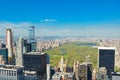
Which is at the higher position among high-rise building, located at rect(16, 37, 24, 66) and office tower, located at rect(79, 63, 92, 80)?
high-rise building, located at rect(16, 37, 24, 66)

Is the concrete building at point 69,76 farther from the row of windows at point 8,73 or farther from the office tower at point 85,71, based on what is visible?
the row of windows at point 8,73

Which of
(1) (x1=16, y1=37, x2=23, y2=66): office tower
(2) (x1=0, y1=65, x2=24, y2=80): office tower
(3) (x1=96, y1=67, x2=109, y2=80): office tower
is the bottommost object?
(3) (x1=96, y1=67, x2=109, y2=80): office tower

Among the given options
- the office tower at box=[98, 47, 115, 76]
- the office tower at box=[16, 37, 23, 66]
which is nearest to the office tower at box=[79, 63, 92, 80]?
the office tower at box=[98, 47, 115, 76]

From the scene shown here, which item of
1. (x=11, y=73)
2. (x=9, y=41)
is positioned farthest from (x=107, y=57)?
(x=11, y=73)

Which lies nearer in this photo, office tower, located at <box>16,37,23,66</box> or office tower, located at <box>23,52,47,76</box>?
office tower, located at <box>23,52,47,76</box>

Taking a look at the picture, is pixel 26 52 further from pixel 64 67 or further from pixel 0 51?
pixel 64 67

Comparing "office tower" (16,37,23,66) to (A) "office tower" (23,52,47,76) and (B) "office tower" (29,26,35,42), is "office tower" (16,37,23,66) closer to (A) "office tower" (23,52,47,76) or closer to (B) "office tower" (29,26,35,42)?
(A) "office tower" (23,52,47,76)

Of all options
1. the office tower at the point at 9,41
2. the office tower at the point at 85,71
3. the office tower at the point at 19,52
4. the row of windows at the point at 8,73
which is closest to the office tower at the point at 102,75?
the office tower at the point at 85,71

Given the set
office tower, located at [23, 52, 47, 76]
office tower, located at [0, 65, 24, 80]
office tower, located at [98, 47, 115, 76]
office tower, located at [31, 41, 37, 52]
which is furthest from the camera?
office tower, located at [98, 47, 115, 76]

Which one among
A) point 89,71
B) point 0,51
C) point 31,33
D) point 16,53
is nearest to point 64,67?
point 89,71
